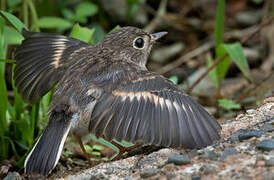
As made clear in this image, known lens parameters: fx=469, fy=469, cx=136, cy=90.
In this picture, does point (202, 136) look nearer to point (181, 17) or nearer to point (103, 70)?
point (103, 70)

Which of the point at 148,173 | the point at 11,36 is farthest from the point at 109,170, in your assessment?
the point at 11,36

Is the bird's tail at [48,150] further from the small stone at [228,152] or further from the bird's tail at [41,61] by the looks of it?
the small stone at [228,152]

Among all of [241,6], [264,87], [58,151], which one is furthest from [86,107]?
[241,6]

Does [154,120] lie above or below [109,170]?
above

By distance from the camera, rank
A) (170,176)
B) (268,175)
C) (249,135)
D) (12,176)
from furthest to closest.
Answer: (12,176)
(249,135)
(170,176)
(268,175)

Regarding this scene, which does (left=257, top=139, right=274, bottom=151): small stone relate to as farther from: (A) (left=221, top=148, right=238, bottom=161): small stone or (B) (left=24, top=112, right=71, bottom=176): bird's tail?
(B) (left=24, top=112, right=71, bottom=176): bird's tail

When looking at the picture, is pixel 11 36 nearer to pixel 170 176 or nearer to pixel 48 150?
pixel 48 150
